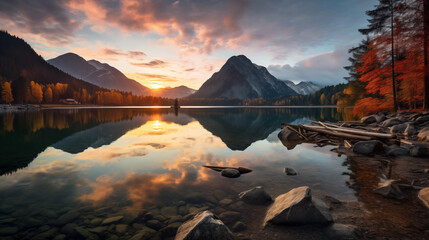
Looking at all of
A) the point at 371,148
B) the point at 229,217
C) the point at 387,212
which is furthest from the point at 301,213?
the point at 371,148

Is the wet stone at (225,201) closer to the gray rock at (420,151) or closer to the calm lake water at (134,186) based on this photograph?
the calm lake water at (134,186)

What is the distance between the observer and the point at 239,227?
19.2 feet

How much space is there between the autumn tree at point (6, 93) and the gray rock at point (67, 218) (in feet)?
533

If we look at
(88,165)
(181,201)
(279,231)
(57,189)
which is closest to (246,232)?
(279,231)

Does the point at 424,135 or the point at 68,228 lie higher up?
the point at 424,135

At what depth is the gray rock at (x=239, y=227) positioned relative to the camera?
18.9ft

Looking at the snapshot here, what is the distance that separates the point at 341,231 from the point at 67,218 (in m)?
7.95

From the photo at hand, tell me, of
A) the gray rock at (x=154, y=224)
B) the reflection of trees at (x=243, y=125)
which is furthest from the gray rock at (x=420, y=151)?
the gray rock at (x=154, y=224)

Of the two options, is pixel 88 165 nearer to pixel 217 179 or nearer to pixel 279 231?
pixel 217 179

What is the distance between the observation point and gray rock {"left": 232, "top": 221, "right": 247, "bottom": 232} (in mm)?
5758

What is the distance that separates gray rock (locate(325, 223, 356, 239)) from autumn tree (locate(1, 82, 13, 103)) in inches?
6659

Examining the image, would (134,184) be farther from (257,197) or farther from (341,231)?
(341,231)

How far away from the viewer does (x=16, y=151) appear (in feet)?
53.0

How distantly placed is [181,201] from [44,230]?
4.02m
